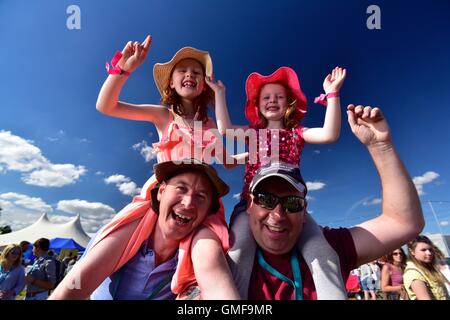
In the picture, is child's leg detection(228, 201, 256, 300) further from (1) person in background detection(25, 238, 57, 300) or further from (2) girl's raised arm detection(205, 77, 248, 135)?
(1) person in background detection(25, 238, 57, 300)

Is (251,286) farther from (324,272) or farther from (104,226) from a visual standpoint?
(104,226)

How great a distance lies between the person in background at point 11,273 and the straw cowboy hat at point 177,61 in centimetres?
368

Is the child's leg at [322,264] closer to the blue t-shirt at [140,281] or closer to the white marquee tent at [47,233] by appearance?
the blue t-shirt at [140,281]

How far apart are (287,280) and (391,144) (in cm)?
94

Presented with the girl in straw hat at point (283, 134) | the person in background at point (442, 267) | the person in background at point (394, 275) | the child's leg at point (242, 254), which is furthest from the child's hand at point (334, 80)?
the person in background at point (394, 275)

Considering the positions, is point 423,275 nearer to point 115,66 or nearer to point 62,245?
point 115,66

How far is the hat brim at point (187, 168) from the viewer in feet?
5.18

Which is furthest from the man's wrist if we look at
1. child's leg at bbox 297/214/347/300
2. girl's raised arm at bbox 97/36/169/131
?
girl's raised arm at bbox 97/36/169/131

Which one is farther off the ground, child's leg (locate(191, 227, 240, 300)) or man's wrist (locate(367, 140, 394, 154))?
man's wrist (locate(367, 140, 394, 154))

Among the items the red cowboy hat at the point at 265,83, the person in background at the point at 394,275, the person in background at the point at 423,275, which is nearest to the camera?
the red cowboy hat at the point at 265,83

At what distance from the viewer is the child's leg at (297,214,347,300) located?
1.27 metres

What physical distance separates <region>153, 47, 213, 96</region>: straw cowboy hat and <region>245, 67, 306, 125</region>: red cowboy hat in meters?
0.40

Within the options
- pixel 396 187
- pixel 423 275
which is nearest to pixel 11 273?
pixel 396 187
